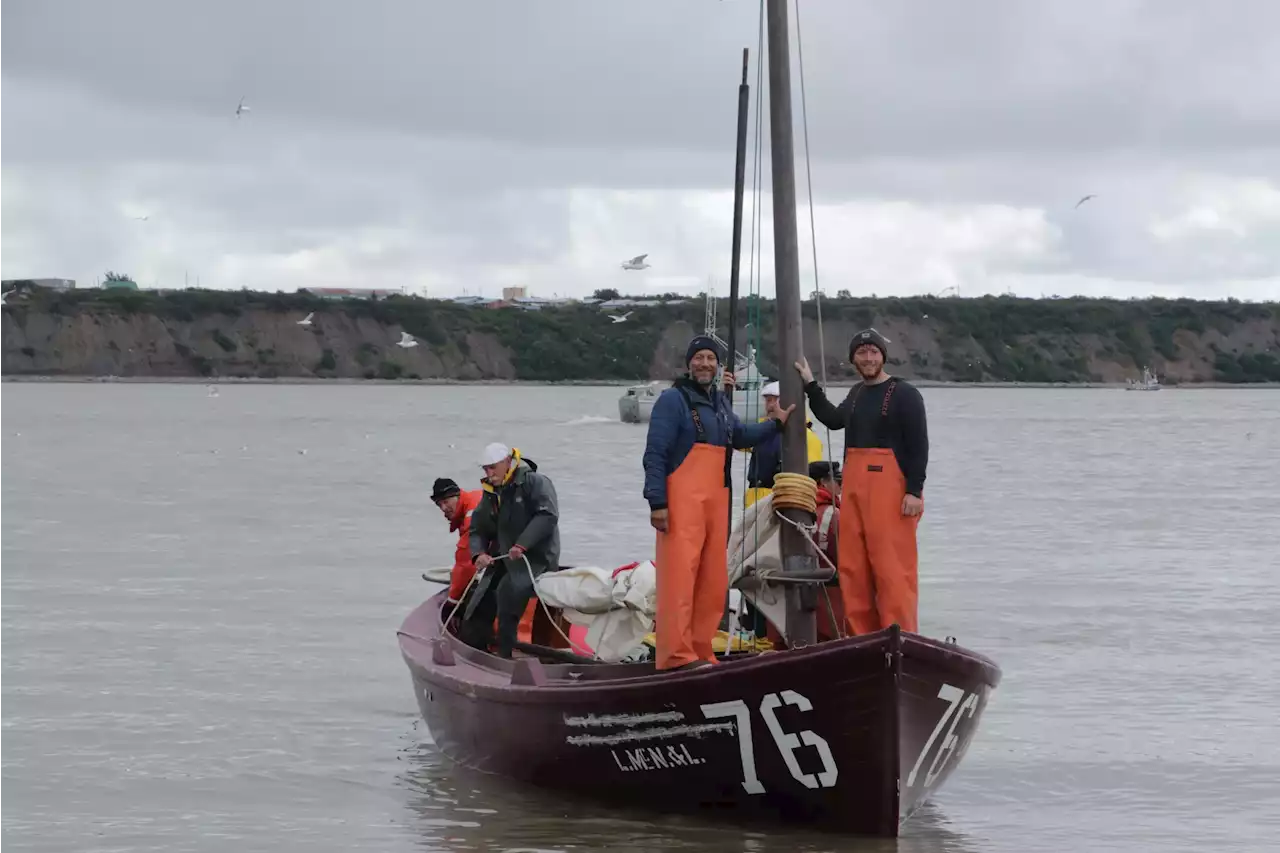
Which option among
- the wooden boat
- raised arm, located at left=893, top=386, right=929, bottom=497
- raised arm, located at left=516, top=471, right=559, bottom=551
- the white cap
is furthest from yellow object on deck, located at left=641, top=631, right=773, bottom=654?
the white cap

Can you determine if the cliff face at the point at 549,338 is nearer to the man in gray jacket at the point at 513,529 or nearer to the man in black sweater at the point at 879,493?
the man in gray jacket at the point at 513,529

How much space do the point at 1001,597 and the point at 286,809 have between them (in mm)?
12325

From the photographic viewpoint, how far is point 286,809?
1220 centimetres

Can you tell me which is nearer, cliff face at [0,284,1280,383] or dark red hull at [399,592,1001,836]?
dark red hull at [399,592,1001,836]

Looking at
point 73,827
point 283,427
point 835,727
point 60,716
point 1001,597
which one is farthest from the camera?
point 283,427

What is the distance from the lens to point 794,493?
33.5ft

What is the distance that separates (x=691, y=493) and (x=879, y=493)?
1027mm

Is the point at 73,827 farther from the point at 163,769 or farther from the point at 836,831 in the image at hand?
the point at 836,831

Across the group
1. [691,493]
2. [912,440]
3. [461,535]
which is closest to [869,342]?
[912,440]

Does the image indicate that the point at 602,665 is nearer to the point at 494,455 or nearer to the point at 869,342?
the point at 494,455

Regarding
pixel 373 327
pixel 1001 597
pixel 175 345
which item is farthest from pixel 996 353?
pixel 1001 597

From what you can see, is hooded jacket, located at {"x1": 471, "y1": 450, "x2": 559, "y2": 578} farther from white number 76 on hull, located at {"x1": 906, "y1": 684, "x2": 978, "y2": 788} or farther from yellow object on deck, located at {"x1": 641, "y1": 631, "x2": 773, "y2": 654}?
white number 76 on hull, located at {"x1": 906, "y1": 684, "x2": 978, "y2": 788}

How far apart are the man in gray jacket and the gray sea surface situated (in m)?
1.16

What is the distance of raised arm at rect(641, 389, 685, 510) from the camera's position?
10.1 m
